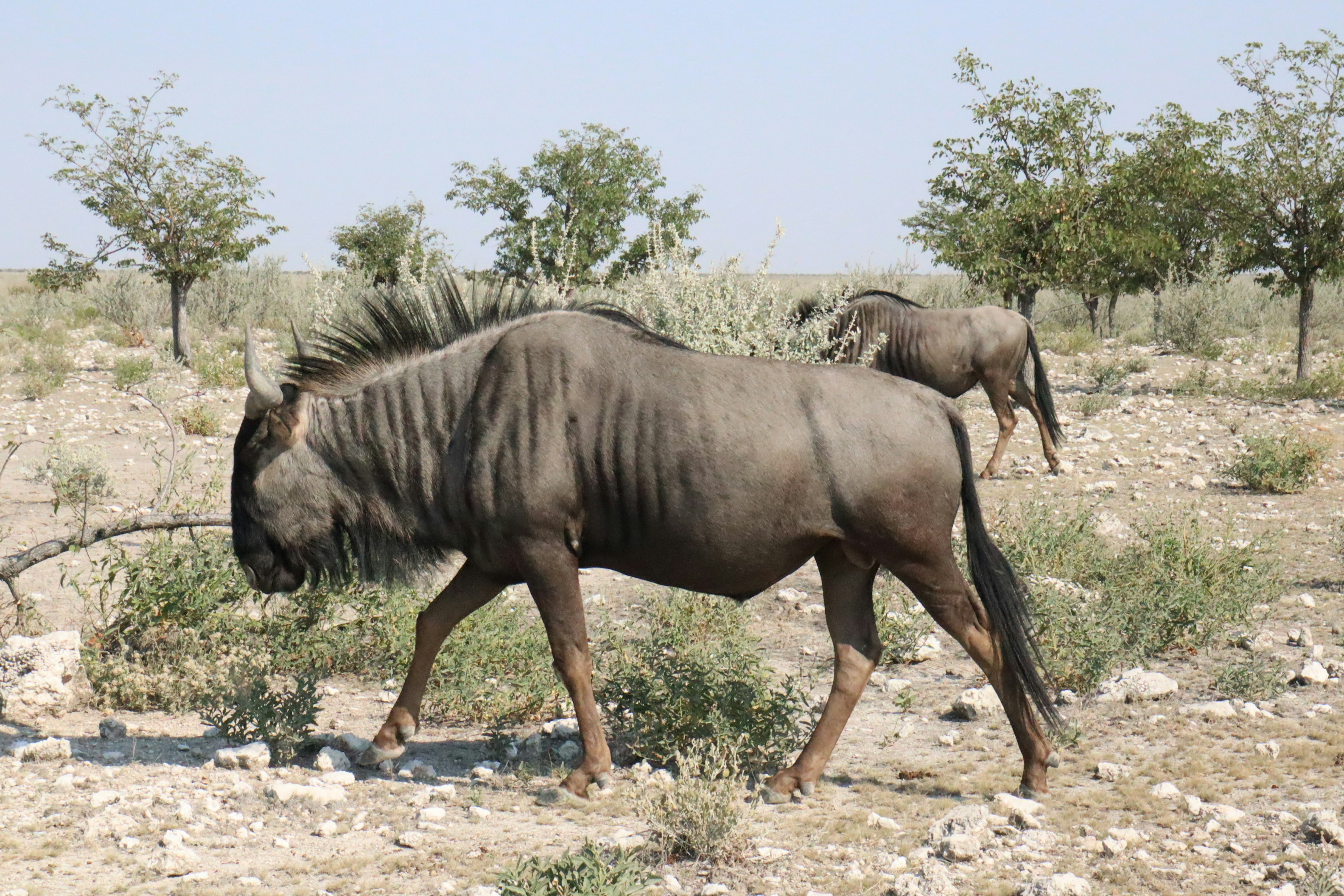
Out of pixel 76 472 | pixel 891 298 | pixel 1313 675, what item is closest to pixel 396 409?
pixel 1313 675

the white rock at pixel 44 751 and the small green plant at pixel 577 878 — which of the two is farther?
the white rock at pixel 44 751

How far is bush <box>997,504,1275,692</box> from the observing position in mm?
6266

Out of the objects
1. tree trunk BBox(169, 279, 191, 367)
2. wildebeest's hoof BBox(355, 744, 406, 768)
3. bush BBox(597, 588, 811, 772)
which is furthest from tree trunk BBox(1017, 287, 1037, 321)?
wildebeest's hoof BBox(355, 744, 406, 768)

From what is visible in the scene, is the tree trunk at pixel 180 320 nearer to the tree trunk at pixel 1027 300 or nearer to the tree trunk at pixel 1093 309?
the tree trunk at pixel 1027 300

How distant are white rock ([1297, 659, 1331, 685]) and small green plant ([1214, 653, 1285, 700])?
17cm

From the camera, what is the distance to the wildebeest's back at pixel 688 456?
4.64 m

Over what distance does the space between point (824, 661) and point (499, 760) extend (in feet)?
7.28

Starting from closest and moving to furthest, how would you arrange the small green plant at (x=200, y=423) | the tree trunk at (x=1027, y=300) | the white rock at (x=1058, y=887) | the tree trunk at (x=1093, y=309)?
the white rock at (x=1058, y=887), the small green plant at (x=200, y=423), the tree trunk at (x=1027, y=300), the tree trunk at (x=1093, y=309)

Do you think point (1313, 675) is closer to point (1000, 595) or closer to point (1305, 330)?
point (1000, 595)

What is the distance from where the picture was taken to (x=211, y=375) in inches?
640

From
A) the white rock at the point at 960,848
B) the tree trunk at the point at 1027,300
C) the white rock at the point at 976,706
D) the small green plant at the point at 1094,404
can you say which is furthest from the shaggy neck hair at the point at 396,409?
the tree trunk at the point at 1027,300

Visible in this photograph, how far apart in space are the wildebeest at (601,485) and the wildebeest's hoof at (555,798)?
0.08 meters

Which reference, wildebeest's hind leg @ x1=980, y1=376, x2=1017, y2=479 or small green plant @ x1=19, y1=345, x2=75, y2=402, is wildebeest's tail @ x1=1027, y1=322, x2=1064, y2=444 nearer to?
wildebeest's hind leg @ x1=980, y1=376, x2=1017, y2=479

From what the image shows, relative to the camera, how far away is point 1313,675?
6.12 m
